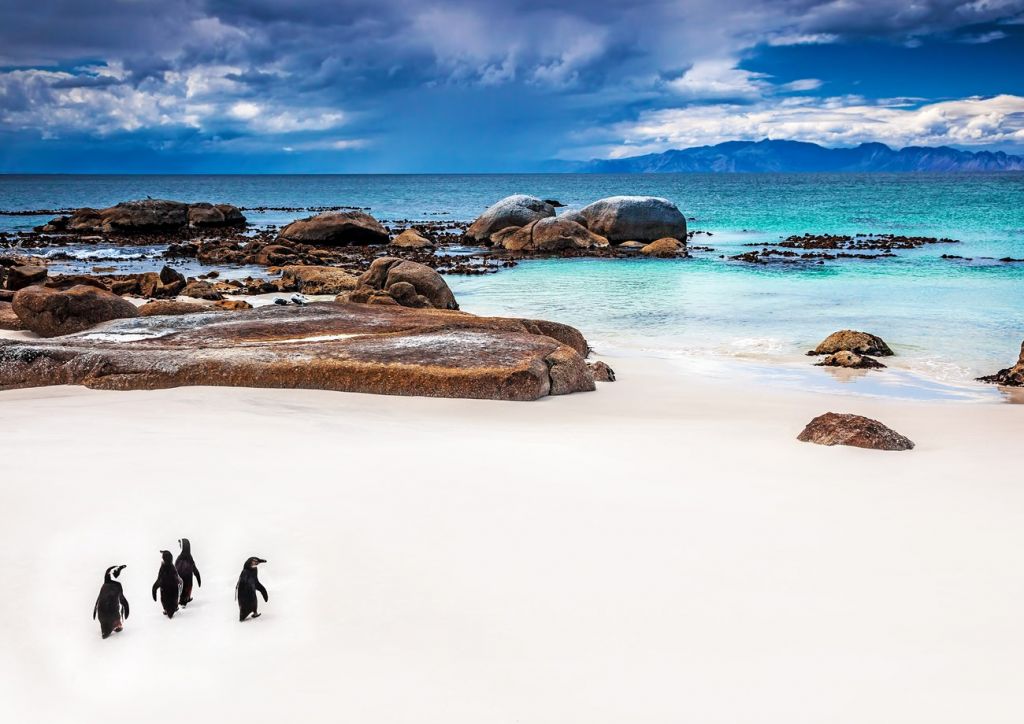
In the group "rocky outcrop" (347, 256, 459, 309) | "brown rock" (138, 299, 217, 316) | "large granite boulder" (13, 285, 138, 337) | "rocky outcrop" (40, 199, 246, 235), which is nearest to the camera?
"large granite boulder" (13, 285, 138, 337)

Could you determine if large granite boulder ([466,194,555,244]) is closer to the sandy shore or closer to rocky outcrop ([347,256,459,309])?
rocky outcrop ([347,256,459,309])

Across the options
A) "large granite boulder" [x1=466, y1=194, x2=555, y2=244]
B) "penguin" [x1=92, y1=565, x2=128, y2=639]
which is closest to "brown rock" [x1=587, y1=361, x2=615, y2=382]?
"penguin" [x1=92, y1=565, x2=128, y2=639]

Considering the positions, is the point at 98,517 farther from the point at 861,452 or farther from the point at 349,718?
the point at 861,452

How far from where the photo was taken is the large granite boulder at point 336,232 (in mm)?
39375

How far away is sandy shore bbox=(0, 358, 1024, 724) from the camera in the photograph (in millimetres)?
3517

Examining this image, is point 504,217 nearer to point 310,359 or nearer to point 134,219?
point 134,219

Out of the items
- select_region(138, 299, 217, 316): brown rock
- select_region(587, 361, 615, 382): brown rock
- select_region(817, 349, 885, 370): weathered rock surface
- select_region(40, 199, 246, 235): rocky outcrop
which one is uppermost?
select_region(40, 199, 246, 235): rocky outcrop

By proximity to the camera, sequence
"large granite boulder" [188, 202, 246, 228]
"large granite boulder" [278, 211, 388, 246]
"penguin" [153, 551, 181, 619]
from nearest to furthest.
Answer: "penguin" [153, 551, 181, 619], "large granite boulder" [278, 211, 388, 246], "large granite boulder" [188, 202, 246, 228]

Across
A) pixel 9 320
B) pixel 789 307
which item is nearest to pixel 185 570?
pixel 9 320

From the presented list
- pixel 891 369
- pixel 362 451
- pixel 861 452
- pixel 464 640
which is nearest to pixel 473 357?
pixel 362 451

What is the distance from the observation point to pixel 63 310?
12.5 meters

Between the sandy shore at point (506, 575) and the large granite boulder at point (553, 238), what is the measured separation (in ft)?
96.5

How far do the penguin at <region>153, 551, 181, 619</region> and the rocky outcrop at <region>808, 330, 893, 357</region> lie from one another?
12911 mm

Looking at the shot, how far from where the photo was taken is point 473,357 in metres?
9.87
